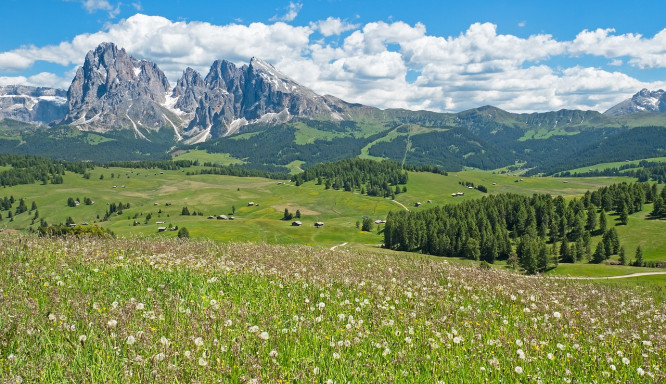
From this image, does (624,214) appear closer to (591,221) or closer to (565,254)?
(591,221)

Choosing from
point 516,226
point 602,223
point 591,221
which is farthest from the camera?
point 516,226

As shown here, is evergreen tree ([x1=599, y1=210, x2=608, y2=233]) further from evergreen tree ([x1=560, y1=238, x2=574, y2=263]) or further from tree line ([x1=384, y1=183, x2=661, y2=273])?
evergreen tree ([x1=560, y1=238, x2=574, y2=263])

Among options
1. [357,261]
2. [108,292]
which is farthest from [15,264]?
[357,261]

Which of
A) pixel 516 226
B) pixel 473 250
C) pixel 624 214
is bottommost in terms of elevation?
pixel 473 250

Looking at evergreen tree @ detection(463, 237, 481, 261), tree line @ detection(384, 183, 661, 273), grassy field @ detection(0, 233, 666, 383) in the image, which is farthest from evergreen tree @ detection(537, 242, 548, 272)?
grassy field @ detection(0, 233, 666, 383)

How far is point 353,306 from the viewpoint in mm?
11898

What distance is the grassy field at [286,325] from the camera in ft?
23.0

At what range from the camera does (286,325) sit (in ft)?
31.6

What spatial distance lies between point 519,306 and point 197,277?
35.8 ft

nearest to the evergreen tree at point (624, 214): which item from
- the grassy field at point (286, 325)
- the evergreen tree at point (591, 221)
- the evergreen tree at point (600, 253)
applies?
the evergreen tree at point (591, 221)

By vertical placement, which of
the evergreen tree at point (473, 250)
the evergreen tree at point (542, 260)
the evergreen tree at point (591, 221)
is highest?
the evergreen tree at point (591, 221)

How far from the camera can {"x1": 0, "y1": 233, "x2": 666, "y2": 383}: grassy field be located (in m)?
7.02

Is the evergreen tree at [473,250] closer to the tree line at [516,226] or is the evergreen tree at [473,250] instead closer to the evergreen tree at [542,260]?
the tree line at [516,226]

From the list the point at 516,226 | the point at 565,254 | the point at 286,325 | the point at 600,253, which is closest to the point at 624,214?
the point at 516,226
